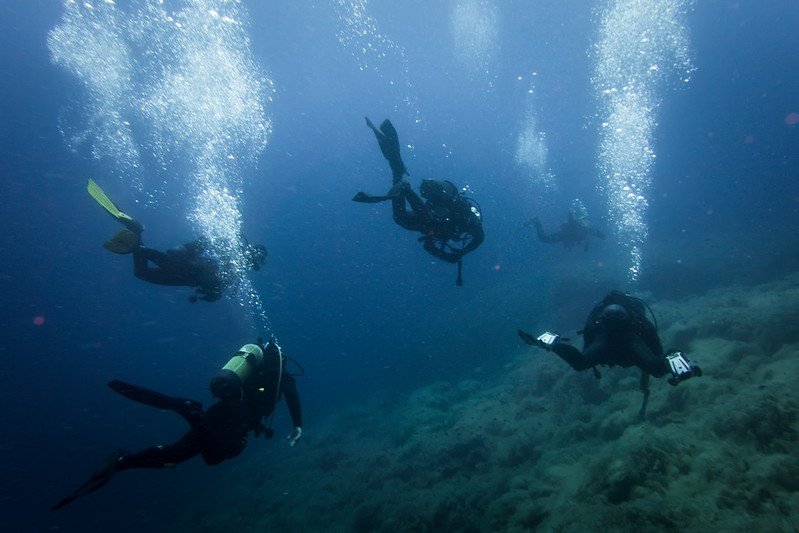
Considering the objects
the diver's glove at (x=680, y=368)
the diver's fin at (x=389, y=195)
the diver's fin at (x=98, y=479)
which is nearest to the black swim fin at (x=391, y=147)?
the diver's fin at (x=389, y=195)

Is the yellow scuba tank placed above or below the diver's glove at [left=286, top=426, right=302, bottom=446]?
above

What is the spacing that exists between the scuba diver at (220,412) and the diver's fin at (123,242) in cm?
369

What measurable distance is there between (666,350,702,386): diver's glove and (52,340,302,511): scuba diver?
16.6 ft

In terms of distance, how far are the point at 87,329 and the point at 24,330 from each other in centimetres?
2058

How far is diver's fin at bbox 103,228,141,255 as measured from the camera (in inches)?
278

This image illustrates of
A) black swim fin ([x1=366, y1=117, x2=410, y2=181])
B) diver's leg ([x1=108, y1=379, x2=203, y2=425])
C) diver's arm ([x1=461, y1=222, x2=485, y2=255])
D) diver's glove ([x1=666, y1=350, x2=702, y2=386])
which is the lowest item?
diver's leg ([x1=108, y1=379, x2=203, y2=425])

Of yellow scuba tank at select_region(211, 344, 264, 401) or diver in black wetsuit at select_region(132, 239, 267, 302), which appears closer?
yellow scuba tank at select_region(211, 344, 264, 401)

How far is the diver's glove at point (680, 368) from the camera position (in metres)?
4.30

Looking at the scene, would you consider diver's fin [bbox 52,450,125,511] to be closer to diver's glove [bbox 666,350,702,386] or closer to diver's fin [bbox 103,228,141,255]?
diver's fin [bbox 103,228,141,255]

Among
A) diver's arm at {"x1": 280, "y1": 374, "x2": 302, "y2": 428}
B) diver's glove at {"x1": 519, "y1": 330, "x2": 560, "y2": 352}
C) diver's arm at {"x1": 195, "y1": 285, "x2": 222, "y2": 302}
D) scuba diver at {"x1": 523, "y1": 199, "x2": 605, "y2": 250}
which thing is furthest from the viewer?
scuba diver at {"x1": 523, "y1": 199, "x2": 605, "y2": 250}

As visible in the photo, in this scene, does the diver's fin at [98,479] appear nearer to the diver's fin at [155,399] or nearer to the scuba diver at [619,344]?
the diver's fin at [155,399]

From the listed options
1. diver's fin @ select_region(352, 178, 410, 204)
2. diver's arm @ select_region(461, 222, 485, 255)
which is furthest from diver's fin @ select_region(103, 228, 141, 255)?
diver's arm @ select_region(461, 222, 485, 255)

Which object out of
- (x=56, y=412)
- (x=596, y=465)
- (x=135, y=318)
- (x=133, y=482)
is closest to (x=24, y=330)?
(x=56, y=412)

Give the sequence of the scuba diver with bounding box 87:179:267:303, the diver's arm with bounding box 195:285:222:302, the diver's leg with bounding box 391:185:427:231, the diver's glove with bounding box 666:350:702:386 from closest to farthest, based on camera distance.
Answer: the diver's glove with bounding box 666:350:702:386
the diver's leg with bounding box 391:185:427:231
the scuba diver with bounding box 87:179:267:303
the diver's arm with bounding box 195:285:222:302
